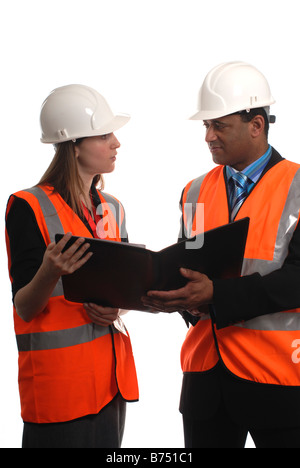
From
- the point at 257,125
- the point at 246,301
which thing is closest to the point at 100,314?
the point at 246,301

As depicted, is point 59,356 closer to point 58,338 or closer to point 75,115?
point 58,338

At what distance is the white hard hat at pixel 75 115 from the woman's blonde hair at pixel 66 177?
5 centimetres

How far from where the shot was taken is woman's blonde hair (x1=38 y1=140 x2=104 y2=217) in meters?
2.24

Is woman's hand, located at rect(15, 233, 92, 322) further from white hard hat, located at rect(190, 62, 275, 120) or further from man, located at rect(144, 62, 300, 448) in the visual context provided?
white hard hat, located at rect(190, 62, 275, 120)

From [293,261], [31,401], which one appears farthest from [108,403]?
[293,261]

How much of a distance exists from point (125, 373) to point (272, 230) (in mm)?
862

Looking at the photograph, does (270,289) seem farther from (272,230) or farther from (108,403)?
(108,403)

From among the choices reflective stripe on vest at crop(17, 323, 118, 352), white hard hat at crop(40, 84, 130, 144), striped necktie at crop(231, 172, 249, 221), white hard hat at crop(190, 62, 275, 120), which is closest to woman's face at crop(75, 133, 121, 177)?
white hard hat at crop(40, 84, 130, 144)

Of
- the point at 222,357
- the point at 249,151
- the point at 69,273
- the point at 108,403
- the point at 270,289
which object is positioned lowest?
the point at 108,403

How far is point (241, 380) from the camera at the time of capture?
2092mm

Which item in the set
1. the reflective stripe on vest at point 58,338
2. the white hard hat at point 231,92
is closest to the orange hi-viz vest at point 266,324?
the white hard hat at point 231,92

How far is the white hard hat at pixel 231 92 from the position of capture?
2289 millimetres

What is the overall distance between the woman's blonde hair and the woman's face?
0.04 meters

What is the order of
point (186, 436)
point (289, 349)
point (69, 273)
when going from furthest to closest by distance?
point (186, 436)
point (289, 349)
point (69, 273)
